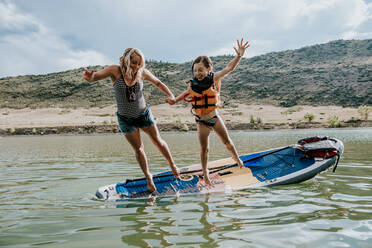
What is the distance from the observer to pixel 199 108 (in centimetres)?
565

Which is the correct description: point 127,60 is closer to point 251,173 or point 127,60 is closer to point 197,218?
point 197,218

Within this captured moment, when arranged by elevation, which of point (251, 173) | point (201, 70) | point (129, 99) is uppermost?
point (201, 70)

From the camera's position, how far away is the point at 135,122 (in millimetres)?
5180

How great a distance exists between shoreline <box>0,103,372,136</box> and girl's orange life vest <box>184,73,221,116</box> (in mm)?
29088

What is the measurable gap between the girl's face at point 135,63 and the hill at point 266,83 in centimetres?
5590

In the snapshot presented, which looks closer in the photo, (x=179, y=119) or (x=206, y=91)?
(x=206, y=91)

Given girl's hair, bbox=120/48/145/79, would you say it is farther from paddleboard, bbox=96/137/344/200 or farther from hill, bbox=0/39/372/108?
hill, bbox=0/39/372/108

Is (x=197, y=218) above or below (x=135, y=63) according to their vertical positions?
below

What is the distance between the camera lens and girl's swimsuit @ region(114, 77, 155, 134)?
497 cm

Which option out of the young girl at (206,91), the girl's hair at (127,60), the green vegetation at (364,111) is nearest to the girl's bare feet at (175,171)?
the young girl at (206,91)

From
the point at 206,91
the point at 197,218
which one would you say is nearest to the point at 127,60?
the point at 206,91

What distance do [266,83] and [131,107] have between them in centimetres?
7078

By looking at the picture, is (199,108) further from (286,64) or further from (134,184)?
(286,64)

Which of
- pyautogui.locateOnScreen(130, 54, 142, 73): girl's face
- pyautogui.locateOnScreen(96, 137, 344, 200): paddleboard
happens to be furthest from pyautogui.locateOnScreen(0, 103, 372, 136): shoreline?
pyautogui.locateOnScreen(130, 54, 142, 73): girl's face
